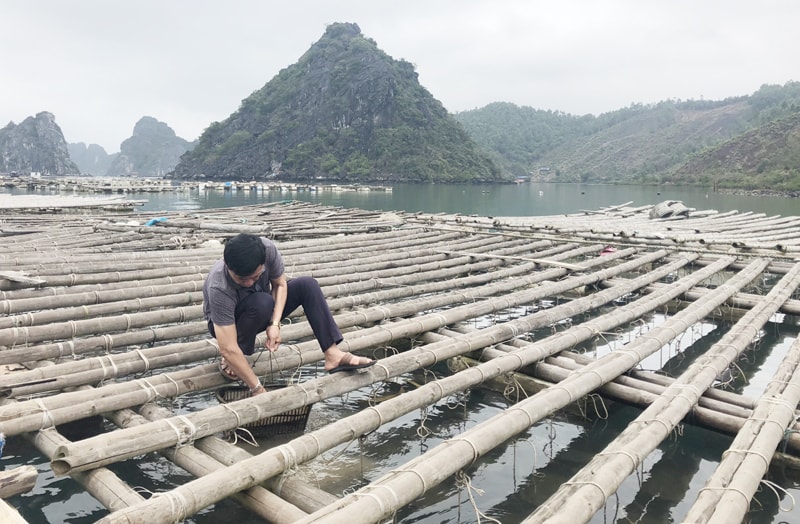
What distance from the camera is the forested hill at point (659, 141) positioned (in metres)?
65.2

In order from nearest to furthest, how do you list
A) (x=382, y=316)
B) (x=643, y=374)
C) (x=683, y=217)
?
(x=643, y=374), (x=382, y=316), (x=683, y=217)

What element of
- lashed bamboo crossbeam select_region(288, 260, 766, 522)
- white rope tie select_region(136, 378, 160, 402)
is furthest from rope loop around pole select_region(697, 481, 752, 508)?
white rope tie select_region(136, 378, 160, 402)

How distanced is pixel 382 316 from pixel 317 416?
4.91ft

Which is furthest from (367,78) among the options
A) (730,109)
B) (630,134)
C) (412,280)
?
(412,280)

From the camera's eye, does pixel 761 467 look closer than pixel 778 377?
Yes

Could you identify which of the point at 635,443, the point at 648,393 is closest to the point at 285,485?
the point at 635,443

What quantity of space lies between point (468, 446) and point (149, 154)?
606ft

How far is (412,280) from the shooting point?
7.98 metres

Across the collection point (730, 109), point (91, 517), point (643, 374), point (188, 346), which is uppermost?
point (730, 109)

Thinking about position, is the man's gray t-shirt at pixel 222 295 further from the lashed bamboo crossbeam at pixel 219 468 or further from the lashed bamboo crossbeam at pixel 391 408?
the lashed bamboo crossbeam at pixel 391 408

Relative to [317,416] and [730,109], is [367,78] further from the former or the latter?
[317,416]

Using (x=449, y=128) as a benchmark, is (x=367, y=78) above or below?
above

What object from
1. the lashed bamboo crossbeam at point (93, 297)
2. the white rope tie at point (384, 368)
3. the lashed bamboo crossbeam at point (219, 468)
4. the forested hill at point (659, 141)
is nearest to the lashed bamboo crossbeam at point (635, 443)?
the lashed bamboo crossbeam at point (219, 468)

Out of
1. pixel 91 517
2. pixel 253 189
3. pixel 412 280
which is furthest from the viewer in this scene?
pixel 253 189
